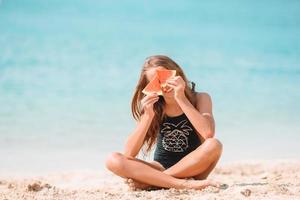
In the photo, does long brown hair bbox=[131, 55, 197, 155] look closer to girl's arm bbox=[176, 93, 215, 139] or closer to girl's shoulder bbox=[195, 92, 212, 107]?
girl's shoulder bbox=[195, 92, 212, 107]

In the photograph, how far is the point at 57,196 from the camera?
14.9 ft

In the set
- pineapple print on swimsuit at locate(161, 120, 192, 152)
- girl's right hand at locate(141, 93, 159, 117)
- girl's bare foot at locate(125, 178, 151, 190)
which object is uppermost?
girl's right hand at locate(141, 93, 159, 117)

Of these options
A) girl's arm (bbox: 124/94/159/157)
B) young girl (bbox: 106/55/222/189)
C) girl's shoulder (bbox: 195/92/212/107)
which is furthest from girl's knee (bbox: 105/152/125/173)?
girl's shoulder (bbox: 195/92/212/107)

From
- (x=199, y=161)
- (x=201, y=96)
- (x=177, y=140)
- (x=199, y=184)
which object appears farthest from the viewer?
(x=201, y=96)

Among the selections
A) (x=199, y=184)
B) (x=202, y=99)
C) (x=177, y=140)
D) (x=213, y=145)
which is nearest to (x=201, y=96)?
(x=202, y=99)

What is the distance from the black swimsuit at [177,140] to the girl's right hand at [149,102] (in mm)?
284

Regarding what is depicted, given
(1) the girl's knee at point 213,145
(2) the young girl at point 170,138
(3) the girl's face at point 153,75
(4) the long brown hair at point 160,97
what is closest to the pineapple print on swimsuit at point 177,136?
(2) the young girl at point 170,138

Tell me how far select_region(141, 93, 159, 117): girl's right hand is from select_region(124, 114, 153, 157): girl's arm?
4 cm

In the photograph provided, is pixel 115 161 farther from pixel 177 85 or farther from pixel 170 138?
pixel 177 85

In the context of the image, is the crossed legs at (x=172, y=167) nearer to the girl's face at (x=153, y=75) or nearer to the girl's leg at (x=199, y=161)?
the girl's leg at (x=199, y=161)

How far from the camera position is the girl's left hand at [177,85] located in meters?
5.02

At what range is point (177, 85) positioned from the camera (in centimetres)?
504

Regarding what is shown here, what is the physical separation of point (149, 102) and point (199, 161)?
71cm

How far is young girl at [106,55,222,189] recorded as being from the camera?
192 inches
